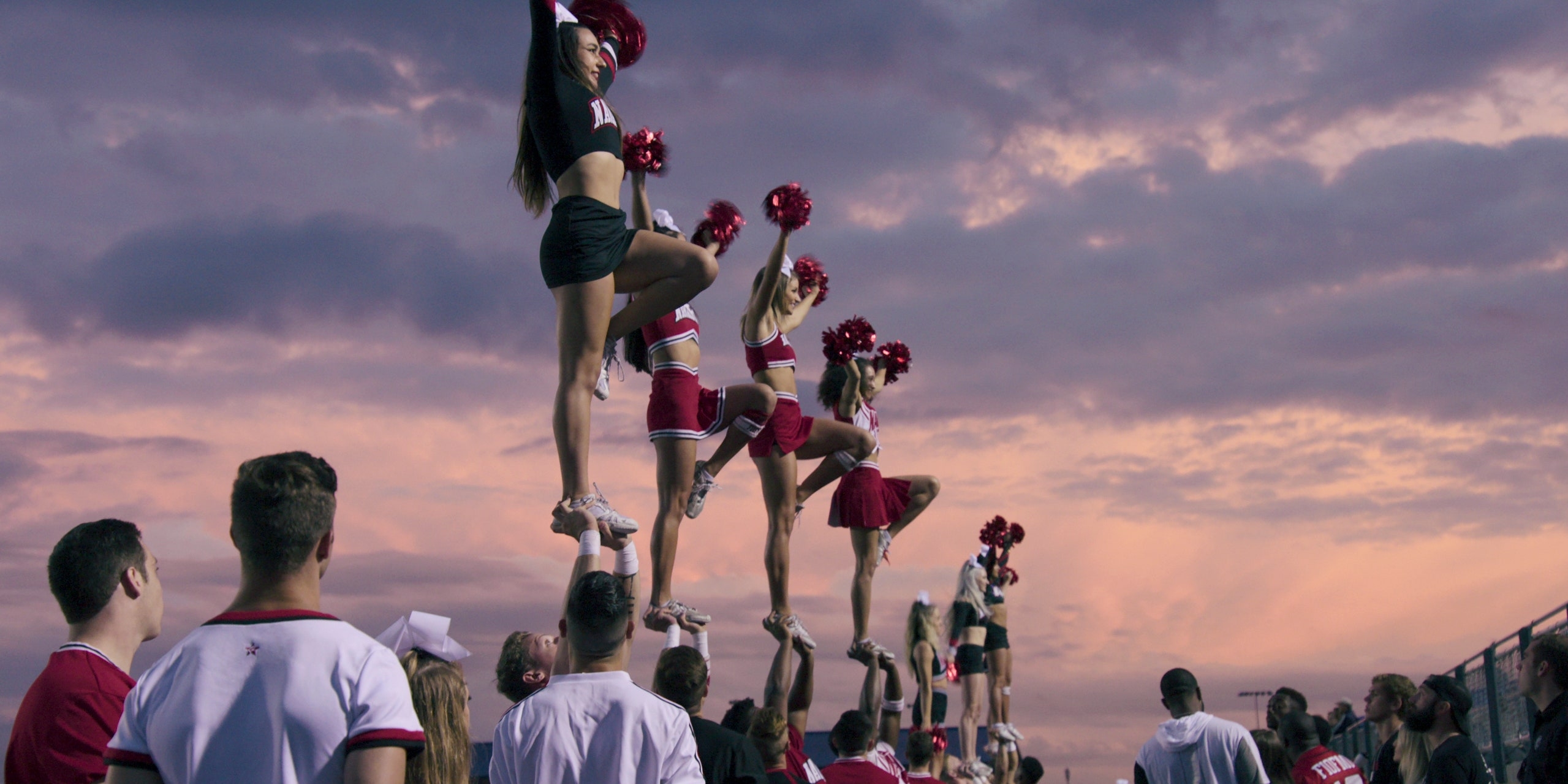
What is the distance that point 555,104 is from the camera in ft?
20.0

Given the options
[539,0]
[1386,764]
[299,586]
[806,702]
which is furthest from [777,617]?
[299,586]

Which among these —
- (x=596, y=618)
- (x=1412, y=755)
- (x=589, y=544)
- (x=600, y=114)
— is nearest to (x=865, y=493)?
(x=1412, y=755)

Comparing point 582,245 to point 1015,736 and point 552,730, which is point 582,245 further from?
point 1015,736

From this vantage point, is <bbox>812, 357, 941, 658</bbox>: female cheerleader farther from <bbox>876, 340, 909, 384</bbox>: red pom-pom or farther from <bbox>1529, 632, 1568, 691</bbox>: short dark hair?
<bbox>1529, 632, 1568, 691</bbox>: short dark hair

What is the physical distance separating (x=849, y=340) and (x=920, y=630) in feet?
11.8

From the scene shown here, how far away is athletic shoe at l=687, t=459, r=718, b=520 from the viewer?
30.8 feet

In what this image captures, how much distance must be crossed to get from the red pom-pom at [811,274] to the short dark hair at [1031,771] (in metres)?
4.43

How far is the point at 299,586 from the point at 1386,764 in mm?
6962

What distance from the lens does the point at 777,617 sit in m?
10.3

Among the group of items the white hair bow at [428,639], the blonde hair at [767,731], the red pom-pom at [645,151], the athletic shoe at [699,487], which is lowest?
the blonde hair at [767,731]

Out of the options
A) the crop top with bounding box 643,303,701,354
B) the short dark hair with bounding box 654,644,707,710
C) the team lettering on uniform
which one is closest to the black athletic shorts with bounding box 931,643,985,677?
the crop top with bounding box 643,303,701,354

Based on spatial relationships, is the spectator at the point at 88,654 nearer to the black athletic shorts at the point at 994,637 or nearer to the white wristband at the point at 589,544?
the white wristband at the point at 589,544

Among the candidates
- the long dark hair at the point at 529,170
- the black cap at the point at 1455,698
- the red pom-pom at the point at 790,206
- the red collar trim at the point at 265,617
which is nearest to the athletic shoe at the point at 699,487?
the red pom-pom at the point at 790,206

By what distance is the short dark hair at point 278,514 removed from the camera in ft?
8.65
